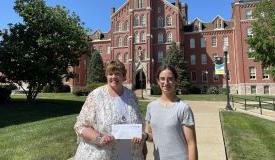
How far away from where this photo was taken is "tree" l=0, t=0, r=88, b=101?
24.4 m

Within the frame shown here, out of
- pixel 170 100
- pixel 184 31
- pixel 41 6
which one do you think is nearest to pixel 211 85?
pixel 184 31

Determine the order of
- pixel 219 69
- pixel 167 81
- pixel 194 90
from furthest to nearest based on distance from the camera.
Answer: pixel 194 90 < pixel 219 69 < pixel 167 81

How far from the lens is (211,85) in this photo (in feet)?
194

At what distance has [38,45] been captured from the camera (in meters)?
24.5

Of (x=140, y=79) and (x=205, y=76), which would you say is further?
(x=205, y=76)

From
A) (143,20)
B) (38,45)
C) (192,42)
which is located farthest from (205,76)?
(38,45)

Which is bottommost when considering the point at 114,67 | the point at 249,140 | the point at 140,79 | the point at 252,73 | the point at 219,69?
the point at 249,140

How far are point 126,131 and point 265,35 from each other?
25969 mm

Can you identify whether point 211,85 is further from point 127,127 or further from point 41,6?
point 127,127

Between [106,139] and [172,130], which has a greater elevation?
[172,130]

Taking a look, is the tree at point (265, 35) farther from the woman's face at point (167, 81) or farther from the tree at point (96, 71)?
the tree at point (96, 71)

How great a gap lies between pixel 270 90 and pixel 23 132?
49471 mm

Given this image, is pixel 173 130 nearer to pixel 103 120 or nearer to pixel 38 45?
pixel 103 120

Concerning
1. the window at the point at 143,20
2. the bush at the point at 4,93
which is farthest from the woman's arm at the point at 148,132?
the window at the point at 143,20
